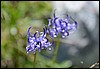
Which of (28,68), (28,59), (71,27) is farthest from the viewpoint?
(28,59)

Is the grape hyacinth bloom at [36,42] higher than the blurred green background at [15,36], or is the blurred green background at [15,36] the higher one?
the grape hyacinth bloom at [36,42]

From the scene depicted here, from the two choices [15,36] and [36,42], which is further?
[15,36]

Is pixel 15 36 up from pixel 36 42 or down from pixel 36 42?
down

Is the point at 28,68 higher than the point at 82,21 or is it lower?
lower

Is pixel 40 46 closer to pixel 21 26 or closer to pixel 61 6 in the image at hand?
pixel 21 26

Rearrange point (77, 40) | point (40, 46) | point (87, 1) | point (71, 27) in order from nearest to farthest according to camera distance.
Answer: point (40, 46)
point (71, 27)
point (77, 40)
point (87, 1)

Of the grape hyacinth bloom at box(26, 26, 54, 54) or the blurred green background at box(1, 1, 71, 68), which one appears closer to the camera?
the grape hyacinth bloom at box(26, 26, 54, 54)

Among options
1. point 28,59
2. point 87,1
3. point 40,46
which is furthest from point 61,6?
point 40,46

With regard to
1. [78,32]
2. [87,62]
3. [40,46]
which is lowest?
[87,62]

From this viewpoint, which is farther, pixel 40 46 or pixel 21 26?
pixel 21 26

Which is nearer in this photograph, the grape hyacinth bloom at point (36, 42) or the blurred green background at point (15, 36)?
the grape hyacinth bloom at point (36, 42)

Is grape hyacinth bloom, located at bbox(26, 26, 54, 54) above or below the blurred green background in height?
above
